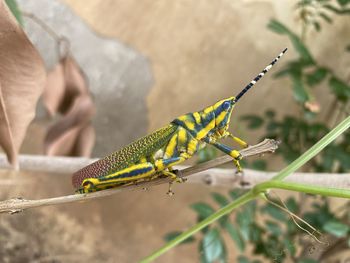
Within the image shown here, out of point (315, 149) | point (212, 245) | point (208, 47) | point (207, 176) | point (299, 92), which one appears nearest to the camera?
point (315, 149)

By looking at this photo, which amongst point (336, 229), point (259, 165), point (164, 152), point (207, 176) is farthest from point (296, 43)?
point (164, 152)

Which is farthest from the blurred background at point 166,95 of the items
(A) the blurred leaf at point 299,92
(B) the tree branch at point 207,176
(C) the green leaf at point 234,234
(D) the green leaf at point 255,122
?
(B) the tree branch at point 207,176

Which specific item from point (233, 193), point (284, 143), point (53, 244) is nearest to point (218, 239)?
point (233, 193)

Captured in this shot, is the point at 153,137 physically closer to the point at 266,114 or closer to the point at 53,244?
the point at 266,114

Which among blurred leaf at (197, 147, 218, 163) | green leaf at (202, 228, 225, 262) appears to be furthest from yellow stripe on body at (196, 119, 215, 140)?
blurred leaf at (197, 147, 218, 163)

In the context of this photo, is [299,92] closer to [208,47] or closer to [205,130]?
[208,47]

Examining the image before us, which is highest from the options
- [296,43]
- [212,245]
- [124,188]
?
[296,43]
